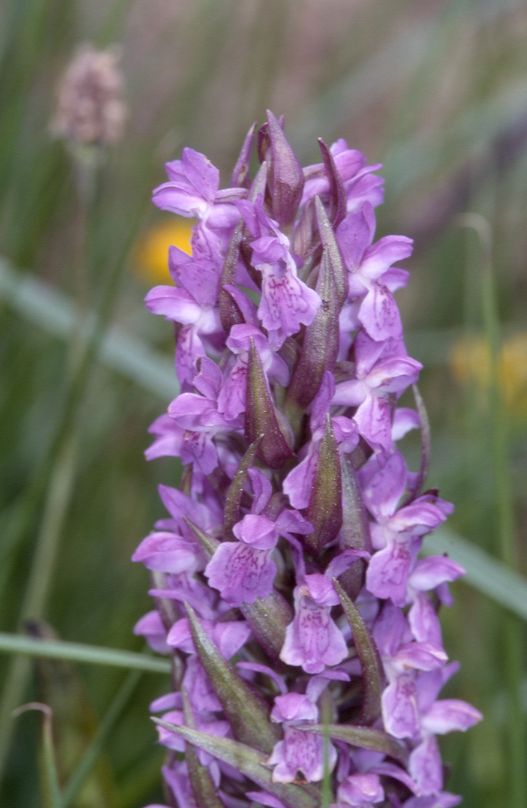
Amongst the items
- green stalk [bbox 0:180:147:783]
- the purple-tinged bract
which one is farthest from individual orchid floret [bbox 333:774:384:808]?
green stalk [bbox 0:180:147:783]

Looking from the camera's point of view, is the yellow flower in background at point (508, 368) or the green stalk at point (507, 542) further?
the yellow flower in background at point (508, 368)

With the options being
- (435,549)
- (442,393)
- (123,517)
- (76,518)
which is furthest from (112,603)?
(442,393)

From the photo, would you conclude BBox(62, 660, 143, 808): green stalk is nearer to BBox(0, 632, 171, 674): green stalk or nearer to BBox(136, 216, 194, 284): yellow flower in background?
BBox(0, 632, 171, 674): green stalk

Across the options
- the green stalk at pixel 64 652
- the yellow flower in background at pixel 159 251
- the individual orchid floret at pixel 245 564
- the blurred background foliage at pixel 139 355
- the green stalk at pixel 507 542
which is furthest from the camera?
the yellow flower in background at pixel 159 251

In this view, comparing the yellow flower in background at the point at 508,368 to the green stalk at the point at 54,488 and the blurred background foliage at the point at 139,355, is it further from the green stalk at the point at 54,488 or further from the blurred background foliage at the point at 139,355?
the green stalk at the point at 54,488

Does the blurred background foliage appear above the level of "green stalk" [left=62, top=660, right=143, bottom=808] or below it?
above

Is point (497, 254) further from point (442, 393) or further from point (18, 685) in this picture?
point (18, 685)

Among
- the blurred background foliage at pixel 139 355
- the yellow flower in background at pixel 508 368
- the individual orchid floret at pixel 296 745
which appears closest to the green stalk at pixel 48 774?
the blurred background foliage at pixel 139 355
